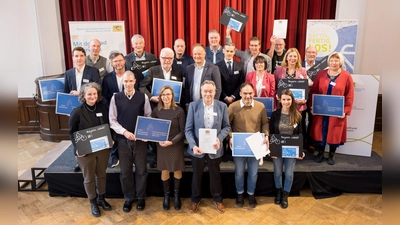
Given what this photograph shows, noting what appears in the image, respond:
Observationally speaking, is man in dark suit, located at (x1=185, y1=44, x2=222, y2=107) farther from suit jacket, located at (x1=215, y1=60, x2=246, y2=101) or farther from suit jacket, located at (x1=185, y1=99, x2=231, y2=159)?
suit jacket, located at (x1=185, y1=99, x2=231, y2=159)

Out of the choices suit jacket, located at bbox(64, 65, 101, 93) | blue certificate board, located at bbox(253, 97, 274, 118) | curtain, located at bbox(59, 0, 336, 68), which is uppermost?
curtain, located at bbox(59, 0, 336, 68)

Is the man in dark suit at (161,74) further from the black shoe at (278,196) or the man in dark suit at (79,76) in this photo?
the black shoe at (278,196)

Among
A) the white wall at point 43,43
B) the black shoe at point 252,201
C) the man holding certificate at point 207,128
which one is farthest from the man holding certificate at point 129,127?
the white wall at point 43,43

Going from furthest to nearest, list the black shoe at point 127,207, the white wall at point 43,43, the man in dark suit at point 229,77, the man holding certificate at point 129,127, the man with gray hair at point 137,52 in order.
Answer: the white wall at point 43,43, the man with gray hair at point 137,52, the man in dark suit at point 229,77, the black shoe at point 127,207, the man holding certificate at point 129,127

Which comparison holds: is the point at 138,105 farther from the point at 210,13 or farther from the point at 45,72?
the point at 45,72

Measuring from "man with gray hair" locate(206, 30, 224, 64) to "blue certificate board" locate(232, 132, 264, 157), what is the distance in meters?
1.50

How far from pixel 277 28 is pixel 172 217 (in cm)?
322

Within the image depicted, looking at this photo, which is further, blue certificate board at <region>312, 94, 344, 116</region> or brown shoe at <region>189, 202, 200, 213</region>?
blue certificate board at <region>312, 94, 344, 116</region>

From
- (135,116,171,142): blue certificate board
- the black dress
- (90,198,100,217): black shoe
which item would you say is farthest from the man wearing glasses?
(90,198,100,217): black shoe

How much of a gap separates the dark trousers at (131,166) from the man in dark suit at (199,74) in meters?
0.89

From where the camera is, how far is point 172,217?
346 centimetres

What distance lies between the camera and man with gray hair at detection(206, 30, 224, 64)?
4.37m

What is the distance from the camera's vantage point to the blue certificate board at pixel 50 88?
3725 mm

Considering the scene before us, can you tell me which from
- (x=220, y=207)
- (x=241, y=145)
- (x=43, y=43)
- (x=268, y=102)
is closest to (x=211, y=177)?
(x=220, y=207)
